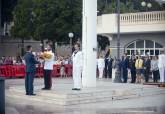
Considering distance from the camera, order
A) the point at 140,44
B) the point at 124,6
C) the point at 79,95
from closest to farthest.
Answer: the point at 79,95 → the point at 140,44 → the point at 124,6

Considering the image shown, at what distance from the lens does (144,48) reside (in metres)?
38.7

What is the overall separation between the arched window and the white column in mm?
A: 17838

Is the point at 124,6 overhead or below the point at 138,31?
overhead

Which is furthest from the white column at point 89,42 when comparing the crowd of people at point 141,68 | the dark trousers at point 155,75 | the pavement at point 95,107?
the dark trousers at point 155,75

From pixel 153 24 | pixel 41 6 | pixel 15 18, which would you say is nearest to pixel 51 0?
pixel 41 6

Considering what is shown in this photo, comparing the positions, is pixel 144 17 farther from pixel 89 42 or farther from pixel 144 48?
pixel 89 42

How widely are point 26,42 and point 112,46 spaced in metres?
26.0

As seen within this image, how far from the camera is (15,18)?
5425 cm

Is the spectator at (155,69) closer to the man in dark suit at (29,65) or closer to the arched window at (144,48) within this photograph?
the arched window at (144,48)

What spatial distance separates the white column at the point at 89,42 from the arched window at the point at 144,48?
17838 millimetres

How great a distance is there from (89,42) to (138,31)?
56.5 feet

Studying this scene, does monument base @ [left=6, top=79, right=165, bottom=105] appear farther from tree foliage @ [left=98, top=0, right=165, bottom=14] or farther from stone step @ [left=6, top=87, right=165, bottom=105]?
tree foliage @ [left=98, top=0, right=165, bottom=14]

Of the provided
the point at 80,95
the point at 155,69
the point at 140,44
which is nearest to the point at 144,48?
the point at 140,44

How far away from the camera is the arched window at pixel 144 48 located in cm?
3806
